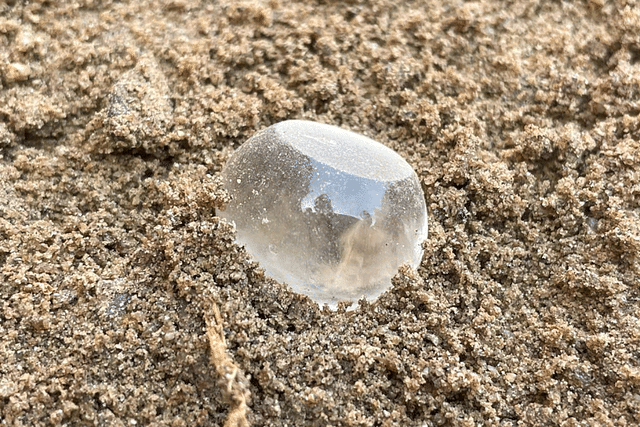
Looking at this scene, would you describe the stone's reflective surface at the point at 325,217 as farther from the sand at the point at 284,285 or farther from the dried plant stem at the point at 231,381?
the dried plant stem at the point at 231,381

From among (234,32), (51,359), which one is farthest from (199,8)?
(51,359)

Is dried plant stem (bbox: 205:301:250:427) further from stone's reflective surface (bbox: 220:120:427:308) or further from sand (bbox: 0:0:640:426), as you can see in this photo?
stone's reflective surface (bbox: 220:120:427:308)

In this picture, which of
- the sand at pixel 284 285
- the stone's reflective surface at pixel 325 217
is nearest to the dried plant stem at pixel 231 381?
the sand at pixel 284 285

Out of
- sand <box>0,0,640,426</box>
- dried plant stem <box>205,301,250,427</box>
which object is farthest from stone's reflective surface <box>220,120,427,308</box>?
dried plant stem <box>205,301,250,427</box>

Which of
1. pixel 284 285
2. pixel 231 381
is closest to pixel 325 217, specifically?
pixel 284 285

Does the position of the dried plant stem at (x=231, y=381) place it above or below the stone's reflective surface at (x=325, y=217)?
below

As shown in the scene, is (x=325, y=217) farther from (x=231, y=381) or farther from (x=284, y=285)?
(x=231, y=381)

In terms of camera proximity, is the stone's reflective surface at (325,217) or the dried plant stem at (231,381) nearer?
the dried plant stem at (231,381)
